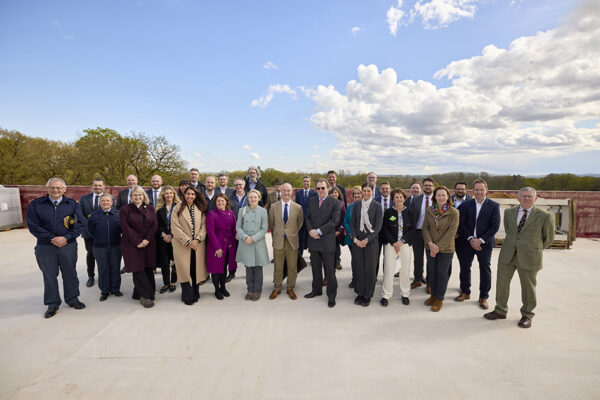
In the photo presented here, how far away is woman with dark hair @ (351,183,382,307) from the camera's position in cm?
396

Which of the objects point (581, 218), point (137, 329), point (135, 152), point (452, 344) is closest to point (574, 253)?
point (581, 218)

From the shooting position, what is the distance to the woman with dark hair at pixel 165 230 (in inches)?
176

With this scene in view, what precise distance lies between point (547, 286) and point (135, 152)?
25.0 meters

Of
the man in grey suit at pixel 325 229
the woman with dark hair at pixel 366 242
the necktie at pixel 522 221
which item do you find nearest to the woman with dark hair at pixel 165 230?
the man in grey suit at pixel 325 229

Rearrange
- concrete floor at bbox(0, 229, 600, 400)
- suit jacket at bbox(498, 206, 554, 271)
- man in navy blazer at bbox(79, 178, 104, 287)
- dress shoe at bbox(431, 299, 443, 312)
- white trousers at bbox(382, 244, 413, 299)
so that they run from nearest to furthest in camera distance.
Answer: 1. concrete floor at bbox(0, 229, 600, 400)
2. suit jacket at bbox(498, 206, 554, 271)
3. dress shoe at bbox(431, 299, 443, 312)
4. white trousers at bbox(382, 244, 413, 299)
5. man in navy blazer at bbox(79, 178, 104, 287)

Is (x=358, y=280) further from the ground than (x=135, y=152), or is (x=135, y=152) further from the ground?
(x=135, y=152)

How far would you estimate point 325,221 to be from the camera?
164 inches

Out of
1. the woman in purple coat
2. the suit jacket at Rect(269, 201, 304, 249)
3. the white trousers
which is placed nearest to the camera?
the white trousers

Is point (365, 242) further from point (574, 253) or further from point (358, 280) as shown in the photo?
point (574, 253)

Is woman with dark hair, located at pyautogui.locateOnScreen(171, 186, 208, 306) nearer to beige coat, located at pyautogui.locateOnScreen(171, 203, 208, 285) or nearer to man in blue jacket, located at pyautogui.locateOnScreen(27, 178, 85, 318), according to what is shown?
beige coat, located at pyautogui.locateOnScreen(171, 203, 208, 285)

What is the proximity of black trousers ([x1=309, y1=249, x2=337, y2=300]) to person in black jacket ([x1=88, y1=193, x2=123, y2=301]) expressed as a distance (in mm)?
3159

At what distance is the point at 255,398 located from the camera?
226 cm

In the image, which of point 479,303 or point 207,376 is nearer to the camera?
point 207,376

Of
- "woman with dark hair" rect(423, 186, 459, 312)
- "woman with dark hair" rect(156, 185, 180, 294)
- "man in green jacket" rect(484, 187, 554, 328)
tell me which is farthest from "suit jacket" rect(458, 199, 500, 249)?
"woman with dark hair" rect(156, 185, 180, 294)
